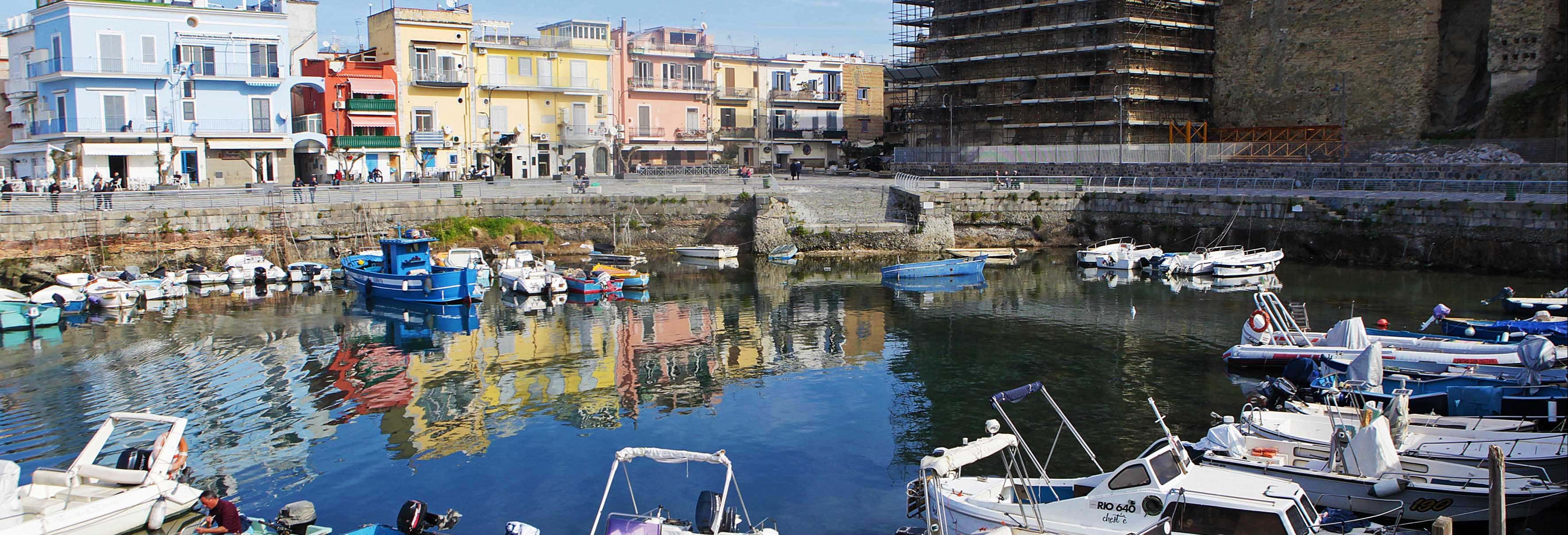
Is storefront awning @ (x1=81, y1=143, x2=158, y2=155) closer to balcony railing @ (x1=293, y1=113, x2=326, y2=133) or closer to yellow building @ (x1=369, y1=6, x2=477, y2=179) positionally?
balcony railing @ (x1=293, y1=113, x2=326, y2=133)

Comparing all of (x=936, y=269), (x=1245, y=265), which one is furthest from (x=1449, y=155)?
(x=936, y=269)

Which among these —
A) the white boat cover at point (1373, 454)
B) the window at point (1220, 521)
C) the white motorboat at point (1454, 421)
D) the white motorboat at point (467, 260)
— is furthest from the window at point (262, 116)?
the white boat cover at point (1373, 454)

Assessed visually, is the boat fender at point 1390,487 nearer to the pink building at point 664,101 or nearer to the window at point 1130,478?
the window at point 1130,478

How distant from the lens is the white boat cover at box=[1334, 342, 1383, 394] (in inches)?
742

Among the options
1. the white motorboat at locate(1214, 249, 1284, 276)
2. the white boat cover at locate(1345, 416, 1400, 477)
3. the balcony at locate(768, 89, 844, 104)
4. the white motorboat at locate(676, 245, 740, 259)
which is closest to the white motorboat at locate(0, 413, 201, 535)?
the white boat cover at locate(1345, 416, 1400, 477)

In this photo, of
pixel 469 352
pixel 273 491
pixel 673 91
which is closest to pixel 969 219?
pixel 673 91

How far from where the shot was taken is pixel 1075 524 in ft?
41.0

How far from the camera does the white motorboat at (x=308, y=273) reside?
37.9 metres

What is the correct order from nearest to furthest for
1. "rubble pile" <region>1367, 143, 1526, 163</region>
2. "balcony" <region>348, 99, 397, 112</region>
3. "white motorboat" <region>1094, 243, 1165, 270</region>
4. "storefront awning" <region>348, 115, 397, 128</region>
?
"white motorboat" <region>1094, 243, 1165, 270</region> → "rubble pile" <region>1367, 143, 1526, 163</region> → "balcony" <region>348, 99, 397, 112</region> → "storefront awning" <region>348, 115, 397, 128</region>

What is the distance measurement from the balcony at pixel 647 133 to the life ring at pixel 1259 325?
137ft

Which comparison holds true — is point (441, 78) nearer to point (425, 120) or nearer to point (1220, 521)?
point (425, 120)

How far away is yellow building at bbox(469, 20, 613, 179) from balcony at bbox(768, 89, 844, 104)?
477 inches

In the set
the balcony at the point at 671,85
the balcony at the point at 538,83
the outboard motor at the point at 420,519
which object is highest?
the balcony at the point at 671,85

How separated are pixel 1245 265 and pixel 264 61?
38344mm
